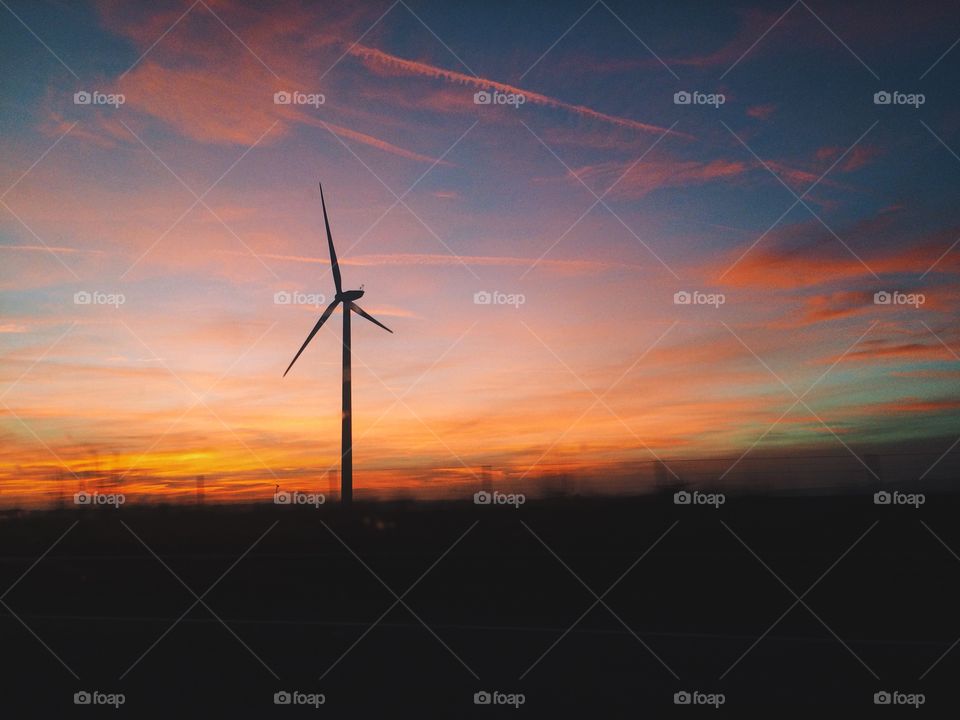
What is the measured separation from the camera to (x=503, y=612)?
22.7 m

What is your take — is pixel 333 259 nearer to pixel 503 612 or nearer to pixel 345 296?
pixel 345 296

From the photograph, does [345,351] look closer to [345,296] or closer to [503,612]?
[345,296]

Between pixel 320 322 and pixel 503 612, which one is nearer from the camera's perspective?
pixel 503 612

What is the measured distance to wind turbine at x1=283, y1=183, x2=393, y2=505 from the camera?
2886 cm

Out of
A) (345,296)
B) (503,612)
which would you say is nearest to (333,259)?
(345,296)

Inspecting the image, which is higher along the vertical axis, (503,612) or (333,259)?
(333,259)

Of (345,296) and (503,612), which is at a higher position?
(345,296)

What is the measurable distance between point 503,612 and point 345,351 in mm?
11135

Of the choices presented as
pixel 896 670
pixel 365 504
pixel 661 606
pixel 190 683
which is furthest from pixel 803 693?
pixel 365 504

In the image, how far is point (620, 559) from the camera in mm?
31984

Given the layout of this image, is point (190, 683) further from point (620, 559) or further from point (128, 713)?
point (620, 559)

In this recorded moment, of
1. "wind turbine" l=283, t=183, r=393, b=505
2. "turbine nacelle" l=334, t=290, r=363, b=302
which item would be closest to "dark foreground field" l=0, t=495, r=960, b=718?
"wind turbine" l=283, t=183, r=393, b=505

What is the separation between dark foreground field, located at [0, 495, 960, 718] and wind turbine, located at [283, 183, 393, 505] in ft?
11.3

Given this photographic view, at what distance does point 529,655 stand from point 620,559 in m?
17.0
